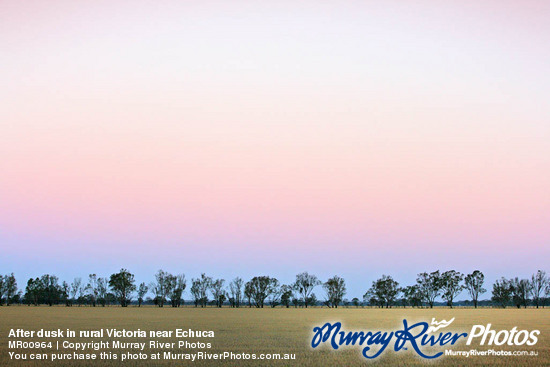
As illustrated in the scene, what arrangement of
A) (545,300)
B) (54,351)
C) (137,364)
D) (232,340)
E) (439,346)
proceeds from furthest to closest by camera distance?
(545,300)
(232,340)
(439,346)
(54,351)
(137,364)

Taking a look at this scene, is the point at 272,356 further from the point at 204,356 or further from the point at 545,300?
the point at 545,300

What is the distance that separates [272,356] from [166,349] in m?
6.66

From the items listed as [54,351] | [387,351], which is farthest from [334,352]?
[54,351]

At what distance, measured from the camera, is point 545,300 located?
198 meters

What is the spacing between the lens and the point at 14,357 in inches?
1097

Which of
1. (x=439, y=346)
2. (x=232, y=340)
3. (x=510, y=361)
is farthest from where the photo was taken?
(x=232, y=340)

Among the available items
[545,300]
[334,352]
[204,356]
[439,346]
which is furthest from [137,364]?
[545,300]

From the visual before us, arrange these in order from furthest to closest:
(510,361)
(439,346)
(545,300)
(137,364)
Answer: (545,300) < (439,346) < (510,361) < (137,364)

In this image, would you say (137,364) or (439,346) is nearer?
(137,364)

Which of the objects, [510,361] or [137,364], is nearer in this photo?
[137,364]

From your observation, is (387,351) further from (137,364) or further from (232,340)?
(137,364)

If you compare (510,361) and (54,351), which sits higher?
(54,351)

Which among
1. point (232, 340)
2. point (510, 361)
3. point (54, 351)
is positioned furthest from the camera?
point (232, 340)

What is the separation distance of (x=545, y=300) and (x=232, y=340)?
195332 millimetres
